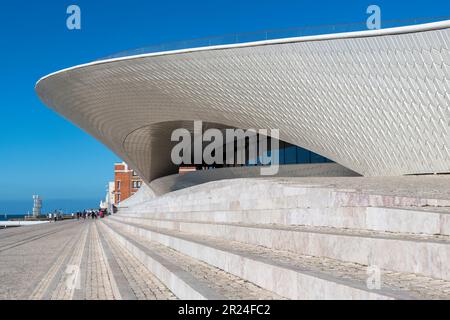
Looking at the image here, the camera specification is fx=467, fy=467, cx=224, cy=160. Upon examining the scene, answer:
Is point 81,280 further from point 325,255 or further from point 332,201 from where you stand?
point 325,255

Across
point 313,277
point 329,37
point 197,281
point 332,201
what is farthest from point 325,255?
point 329,37

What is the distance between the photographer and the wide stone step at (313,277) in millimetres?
2951

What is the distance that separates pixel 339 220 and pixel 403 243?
7.05ft

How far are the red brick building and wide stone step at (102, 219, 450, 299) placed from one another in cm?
8349

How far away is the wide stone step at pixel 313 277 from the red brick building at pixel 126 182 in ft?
274

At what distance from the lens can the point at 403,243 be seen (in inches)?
136

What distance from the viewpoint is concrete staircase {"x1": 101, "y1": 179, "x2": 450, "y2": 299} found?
3234 mm

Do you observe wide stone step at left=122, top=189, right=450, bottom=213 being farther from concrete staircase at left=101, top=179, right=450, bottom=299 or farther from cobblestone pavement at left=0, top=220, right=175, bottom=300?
cobblestone pavement at left=0, top=220, right=175, bottom=300

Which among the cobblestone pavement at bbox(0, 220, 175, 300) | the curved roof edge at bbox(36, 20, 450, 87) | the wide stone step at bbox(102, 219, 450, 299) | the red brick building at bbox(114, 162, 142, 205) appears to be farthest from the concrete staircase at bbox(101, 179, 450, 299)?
the red brick building at bbox(114, 162, 142, 205)

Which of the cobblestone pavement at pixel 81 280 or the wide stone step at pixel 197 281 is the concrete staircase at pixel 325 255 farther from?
→ the cobblestone pavement at pixel 81 280

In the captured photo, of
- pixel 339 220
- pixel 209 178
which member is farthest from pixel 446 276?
pixel 209 178

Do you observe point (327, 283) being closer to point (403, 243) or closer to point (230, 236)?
point (403, 243)

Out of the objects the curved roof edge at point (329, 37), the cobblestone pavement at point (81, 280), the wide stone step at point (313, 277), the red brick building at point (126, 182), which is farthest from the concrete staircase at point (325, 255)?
the red brick building at point (126, 182)

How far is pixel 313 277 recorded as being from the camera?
3406 millimetres
